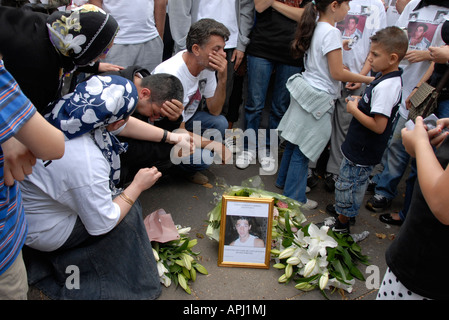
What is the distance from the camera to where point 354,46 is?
371 centimetres

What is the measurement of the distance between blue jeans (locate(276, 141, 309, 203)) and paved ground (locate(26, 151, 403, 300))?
0.65 feet

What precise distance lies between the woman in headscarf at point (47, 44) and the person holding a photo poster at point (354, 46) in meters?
2.47

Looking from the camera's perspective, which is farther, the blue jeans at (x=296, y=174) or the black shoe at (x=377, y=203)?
the black shoe at (x=377, y=203)

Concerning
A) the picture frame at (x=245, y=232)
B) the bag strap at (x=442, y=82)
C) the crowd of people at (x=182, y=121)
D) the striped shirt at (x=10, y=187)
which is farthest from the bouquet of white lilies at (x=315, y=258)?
the striped shirt at (x=10, y=187)

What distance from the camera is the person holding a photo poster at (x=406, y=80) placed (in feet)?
11.0

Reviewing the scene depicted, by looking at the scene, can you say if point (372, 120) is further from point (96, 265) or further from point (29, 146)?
point (29, 146)

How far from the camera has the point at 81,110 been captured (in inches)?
72.8

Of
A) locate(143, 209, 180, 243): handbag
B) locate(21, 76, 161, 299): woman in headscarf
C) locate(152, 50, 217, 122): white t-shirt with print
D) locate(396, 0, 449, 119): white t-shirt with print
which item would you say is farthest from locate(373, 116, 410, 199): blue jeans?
locate(21, 76, 161, 299): woman in headscarf

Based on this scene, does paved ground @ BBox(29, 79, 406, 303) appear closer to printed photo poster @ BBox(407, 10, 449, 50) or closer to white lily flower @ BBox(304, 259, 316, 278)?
white lily flower @ BBox(304, 259, 316, 278)

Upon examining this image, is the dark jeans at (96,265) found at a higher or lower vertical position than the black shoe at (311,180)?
higher

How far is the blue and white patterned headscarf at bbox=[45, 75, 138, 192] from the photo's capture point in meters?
1.86

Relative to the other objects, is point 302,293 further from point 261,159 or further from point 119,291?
point 261,159

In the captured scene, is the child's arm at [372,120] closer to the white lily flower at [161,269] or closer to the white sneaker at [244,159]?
the white sneaker at [244,159]

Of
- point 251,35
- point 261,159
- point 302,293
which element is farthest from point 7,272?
point 251,35
